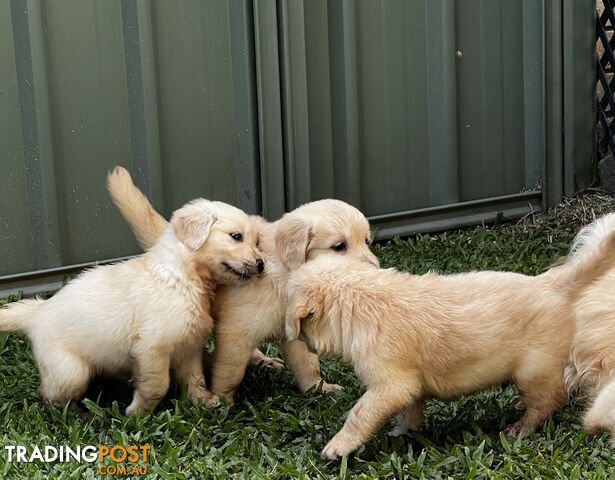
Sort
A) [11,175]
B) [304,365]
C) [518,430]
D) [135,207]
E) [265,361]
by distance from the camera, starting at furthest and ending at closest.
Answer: [11,175], [265,361], [135,207], [304,365], [518,430]

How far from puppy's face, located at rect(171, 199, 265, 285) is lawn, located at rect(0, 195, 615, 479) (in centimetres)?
56

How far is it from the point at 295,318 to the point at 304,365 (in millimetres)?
943

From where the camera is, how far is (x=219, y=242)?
4348 mm

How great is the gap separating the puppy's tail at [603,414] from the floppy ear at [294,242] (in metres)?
1.37

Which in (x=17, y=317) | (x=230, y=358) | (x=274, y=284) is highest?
(x=274, y=284)

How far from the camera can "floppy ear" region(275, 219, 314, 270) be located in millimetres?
4316

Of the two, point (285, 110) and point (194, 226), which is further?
point (285, 110)

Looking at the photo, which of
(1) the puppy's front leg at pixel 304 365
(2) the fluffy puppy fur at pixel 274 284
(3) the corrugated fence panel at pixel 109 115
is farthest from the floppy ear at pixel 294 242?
(3) the corrugated fence panel at pixel 109 115

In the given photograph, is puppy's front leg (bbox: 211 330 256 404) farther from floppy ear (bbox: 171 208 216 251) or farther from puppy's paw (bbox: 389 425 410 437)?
puppy's paw (bbox: 389 425 410 437)

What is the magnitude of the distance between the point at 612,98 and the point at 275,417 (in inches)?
178

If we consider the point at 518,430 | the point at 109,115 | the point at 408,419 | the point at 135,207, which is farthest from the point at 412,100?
the point at 518,430

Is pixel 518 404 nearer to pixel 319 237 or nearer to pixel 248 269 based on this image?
pixel 319 237

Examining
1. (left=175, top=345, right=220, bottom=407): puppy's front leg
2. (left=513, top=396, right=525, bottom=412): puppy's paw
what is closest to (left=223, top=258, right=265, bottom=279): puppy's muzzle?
(left=175, top=345, right=220, bottom=407): puppy's front leg

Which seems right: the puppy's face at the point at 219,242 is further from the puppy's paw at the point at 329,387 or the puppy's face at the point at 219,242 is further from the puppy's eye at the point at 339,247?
the puppy's paw at the point at 329,387
